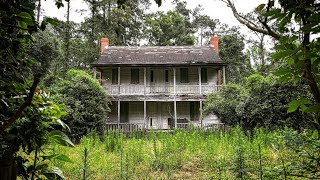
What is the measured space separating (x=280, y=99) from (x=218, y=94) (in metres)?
5.93

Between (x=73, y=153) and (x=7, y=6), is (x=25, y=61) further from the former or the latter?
(x=73, y=153)

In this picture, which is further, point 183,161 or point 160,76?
point 160,76

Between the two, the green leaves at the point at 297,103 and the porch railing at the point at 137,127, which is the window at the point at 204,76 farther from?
the green leaves at the point at 297,103

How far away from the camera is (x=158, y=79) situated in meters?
23.4

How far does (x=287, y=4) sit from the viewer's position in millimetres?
1220

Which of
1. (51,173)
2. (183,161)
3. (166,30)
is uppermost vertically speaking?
(166,30)

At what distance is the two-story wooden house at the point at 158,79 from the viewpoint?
71.5 ft

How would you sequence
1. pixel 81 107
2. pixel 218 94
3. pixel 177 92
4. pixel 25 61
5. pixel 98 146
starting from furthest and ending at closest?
pixel 177 92 < pixel 218 94 < pixel 81 107 < pixel 98 146 < pixel 25 61

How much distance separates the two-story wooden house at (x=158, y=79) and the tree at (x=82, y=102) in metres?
7.17

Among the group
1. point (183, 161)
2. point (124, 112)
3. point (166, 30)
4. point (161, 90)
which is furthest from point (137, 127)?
point (166, 30)

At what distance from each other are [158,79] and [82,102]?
34.5 ft

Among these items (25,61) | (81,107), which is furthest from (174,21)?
(25,61)

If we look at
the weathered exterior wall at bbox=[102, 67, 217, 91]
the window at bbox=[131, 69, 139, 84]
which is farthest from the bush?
the window at bbox=[131, 69, 139, 84]

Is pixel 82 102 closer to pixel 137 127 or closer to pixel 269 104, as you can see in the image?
pixel 137 127
